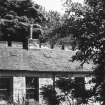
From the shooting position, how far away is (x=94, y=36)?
15008 millimetres

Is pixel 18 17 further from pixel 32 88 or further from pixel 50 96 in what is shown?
pixel 50 96

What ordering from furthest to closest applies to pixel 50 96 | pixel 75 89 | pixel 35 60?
pixel 35 60 → pixel 50 96 → pixel 75 89

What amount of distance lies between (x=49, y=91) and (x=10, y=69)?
11961mm

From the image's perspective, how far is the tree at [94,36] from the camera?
15.1 metres

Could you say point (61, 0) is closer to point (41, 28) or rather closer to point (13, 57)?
point (13, 57)

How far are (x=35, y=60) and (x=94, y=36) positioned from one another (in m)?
15.7

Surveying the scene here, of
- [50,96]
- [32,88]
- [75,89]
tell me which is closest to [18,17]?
[32,88]

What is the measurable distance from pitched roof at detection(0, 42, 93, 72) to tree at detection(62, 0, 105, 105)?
12417mm

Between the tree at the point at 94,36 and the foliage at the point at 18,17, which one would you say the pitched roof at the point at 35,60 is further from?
the tree at the point at 94,36

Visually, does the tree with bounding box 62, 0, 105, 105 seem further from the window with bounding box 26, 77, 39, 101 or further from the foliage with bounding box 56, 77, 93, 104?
the window with bounding box 26, 77, 39, 101

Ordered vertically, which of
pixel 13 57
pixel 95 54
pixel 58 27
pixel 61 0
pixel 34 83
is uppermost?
pixel 61 0

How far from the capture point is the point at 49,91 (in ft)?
52.4

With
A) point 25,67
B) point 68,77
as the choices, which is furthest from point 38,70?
point 68,77

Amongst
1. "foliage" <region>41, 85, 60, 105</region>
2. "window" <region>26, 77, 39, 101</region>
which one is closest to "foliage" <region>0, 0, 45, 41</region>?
"window" <region>26, 77, 39, 101</region>
